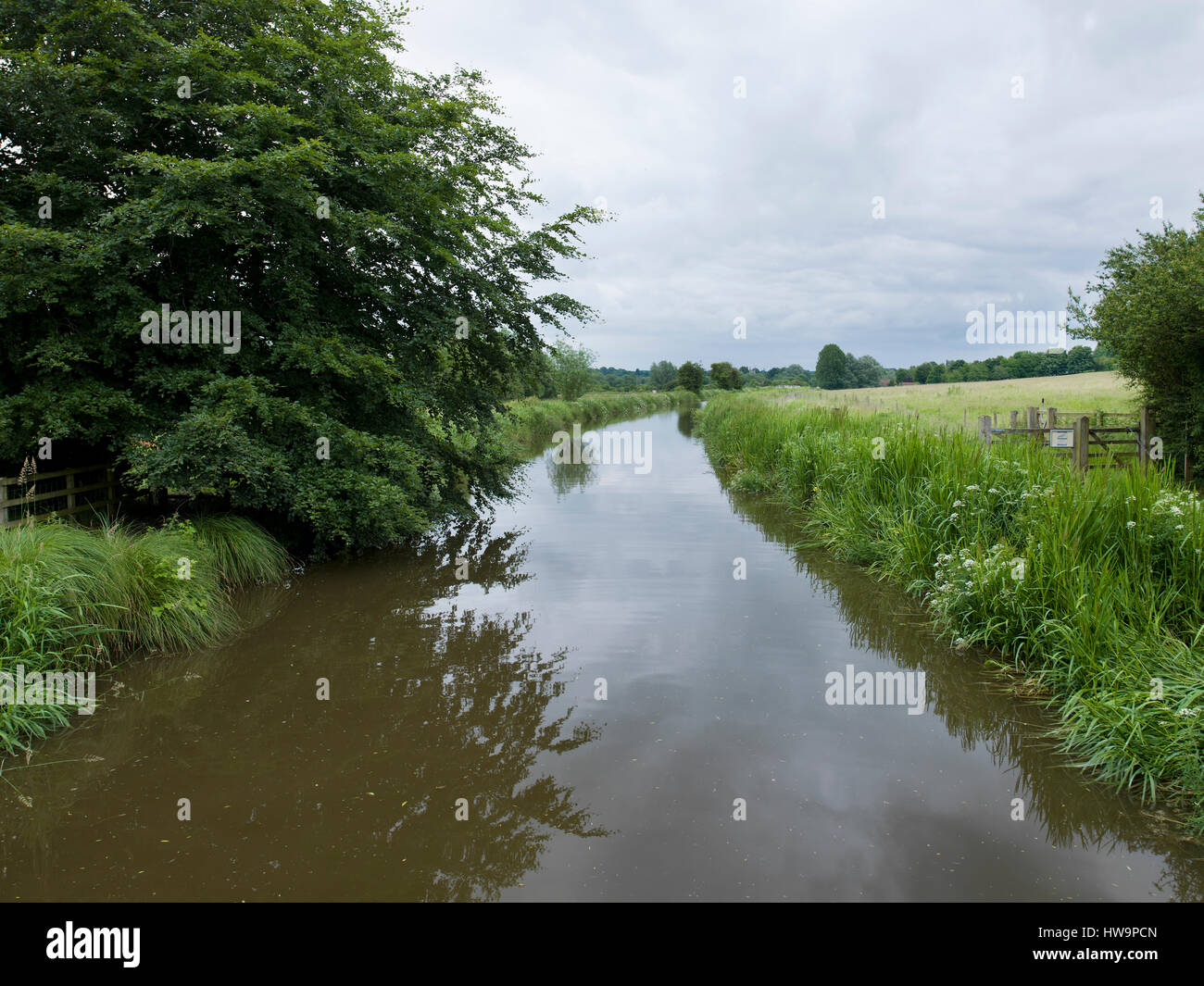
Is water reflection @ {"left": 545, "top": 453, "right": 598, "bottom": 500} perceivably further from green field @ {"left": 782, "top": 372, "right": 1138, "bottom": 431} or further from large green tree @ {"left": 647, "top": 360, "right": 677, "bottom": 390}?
large green tree @ {"left": 647, "top": 360, "right": 677, "bottom": 390}

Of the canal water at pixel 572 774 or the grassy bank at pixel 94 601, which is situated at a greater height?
the grassy bank at pixel 94 601

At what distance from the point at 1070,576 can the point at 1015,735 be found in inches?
58.7

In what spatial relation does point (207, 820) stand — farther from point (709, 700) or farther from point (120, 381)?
point (120, 381)

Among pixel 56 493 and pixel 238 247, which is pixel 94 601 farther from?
pixel 238 247

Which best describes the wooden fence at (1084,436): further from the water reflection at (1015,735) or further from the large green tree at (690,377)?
the large green tree at (690,377)

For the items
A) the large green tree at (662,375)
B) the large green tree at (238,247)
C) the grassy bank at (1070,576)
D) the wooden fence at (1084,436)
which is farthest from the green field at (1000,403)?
the large green tree at (662,375)

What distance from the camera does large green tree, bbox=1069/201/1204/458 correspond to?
12570mm

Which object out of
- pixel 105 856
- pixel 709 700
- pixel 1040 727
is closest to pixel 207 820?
pixel 105 856

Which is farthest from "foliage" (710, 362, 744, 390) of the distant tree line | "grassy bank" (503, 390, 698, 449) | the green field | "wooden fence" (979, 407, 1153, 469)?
"wooden fence" (979, 407, 1153, 469)

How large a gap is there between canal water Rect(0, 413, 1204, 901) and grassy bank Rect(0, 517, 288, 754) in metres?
0.30

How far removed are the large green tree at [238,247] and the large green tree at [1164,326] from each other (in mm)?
12164

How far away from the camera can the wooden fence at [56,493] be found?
6758 mm

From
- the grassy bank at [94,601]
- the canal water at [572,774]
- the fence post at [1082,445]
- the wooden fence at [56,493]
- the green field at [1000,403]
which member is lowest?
the canal water at [572,774]
